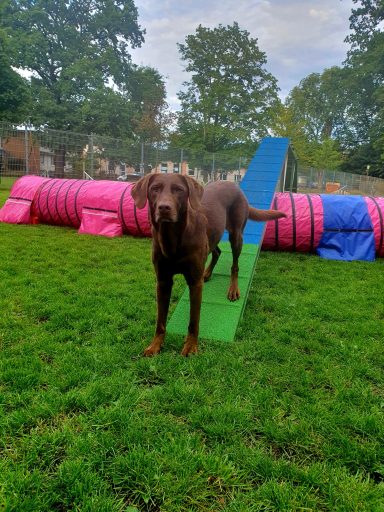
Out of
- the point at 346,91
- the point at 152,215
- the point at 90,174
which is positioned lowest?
the point at 152,215

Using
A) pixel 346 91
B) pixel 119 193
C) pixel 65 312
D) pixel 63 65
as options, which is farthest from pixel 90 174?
pixel 346 91

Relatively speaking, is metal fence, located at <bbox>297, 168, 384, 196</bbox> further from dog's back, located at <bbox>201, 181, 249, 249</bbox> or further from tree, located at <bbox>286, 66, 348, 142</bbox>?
tree, located at <bbox>286, 66, 348, 142</bbox>

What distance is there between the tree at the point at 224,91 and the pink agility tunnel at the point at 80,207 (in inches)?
1115

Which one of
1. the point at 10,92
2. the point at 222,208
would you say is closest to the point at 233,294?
the point at 222,208

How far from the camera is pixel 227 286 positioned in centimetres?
433

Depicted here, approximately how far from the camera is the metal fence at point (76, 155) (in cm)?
1355

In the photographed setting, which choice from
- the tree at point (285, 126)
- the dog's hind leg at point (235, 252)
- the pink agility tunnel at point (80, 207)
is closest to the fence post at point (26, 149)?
the pink agility tunnel at point (80, 207)

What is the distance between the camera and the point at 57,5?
33.3m

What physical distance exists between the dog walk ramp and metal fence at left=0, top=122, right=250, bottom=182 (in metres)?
8.03

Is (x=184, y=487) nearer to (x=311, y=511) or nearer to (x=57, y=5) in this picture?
(x=311, y=511)

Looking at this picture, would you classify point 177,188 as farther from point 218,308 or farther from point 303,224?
point 303,224

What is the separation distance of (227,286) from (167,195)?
6.47 feet

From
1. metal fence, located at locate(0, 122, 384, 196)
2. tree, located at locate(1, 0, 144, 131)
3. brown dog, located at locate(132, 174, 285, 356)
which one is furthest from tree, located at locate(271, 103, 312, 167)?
brown dog, located at locate(132, 174, 285, 356)

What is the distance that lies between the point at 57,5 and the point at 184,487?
42165 mm
